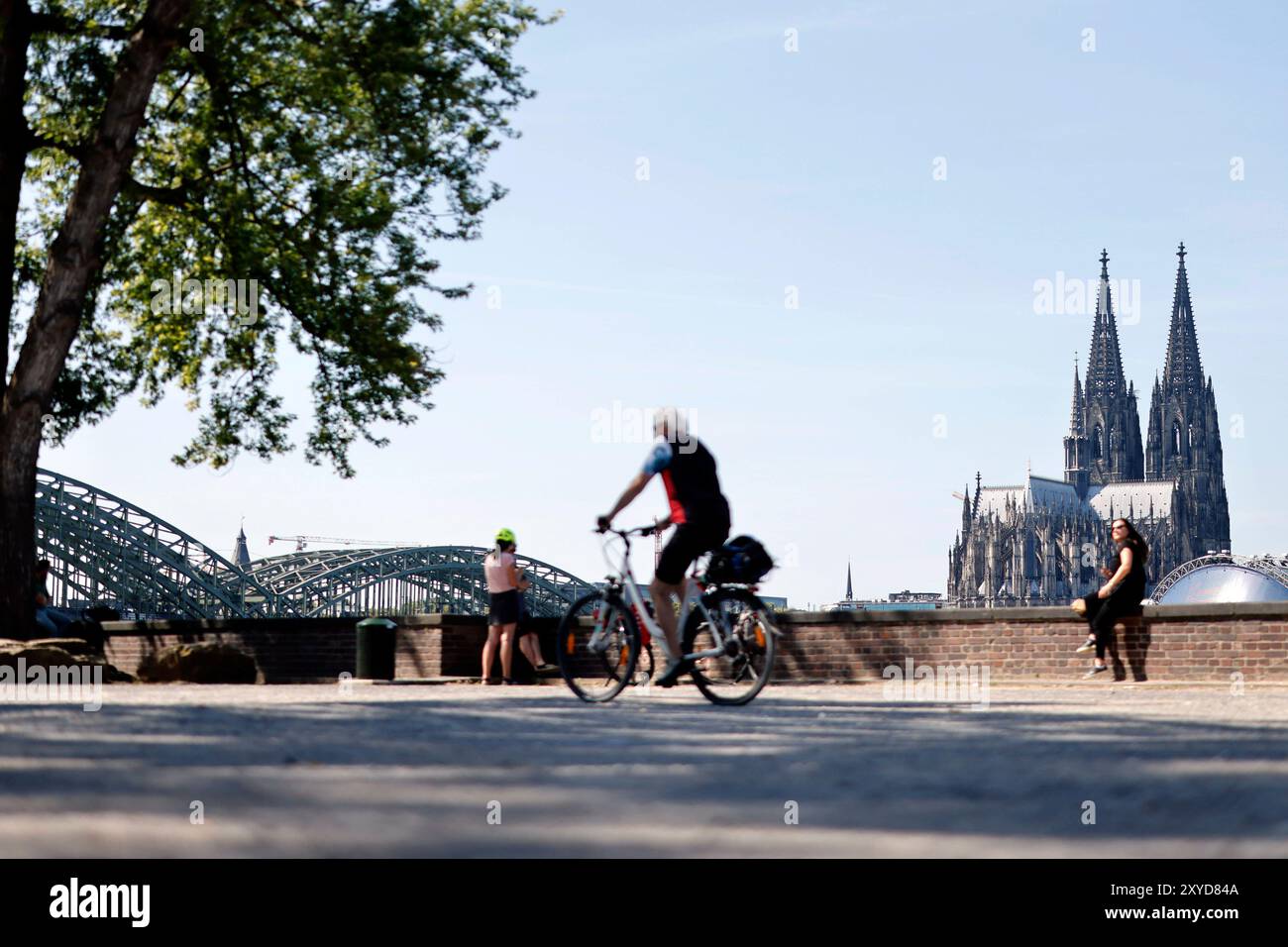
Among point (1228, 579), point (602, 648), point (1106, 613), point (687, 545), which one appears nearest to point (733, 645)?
point (687, 545)

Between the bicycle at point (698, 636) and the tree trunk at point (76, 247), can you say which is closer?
the bicycle at point (698, 636)

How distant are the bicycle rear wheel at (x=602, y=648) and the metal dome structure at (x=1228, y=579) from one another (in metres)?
128

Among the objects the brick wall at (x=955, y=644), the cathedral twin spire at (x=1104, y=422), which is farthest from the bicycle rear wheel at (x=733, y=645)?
the cathedral twin spire at (x=1104, y=422)

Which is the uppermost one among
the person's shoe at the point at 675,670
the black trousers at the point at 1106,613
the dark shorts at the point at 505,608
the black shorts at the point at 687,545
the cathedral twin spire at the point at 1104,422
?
the cathedral twin spire at the point at 1104,422

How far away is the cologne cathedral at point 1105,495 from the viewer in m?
161

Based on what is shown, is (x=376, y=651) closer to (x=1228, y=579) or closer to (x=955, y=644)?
(x=955, y=644)

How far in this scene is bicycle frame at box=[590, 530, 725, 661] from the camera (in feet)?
31.1

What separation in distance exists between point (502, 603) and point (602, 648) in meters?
4.77

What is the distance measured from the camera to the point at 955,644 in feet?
51.0

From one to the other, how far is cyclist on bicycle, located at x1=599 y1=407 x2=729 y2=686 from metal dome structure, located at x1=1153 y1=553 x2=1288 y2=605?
422 feet

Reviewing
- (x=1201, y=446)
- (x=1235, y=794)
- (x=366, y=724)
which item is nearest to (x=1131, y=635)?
(x=366, y=724)

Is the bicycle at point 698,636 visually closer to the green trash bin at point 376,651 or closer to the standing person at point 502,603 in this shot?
the standing person at point 502,603
